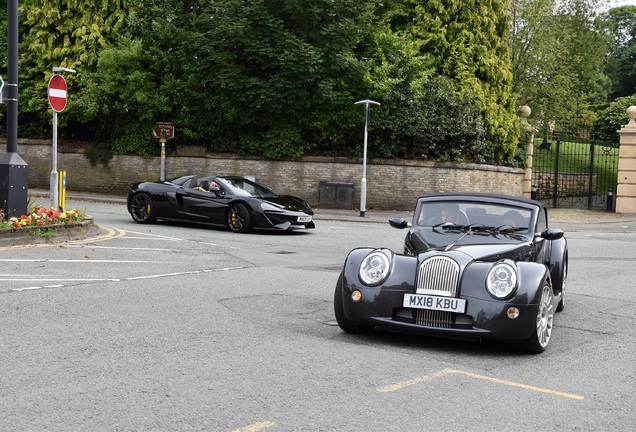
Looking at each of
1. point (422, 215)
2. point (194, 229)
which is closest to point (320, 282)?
point (422, 215)

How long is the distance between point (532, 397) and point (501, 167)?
90.8 feet

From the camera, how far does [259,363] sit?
6.11m

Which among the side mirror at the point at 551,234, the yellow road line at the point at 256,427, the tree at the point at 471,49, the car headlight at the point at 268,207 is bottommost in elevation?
the yellow road line at the point at 256,427

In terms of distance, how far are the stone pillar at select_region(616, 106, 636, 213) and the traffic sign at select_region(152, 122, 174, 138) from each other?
58.9 feet

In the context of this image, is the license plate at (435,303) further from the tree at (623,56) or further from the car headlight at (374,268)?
the tree at (623,56)

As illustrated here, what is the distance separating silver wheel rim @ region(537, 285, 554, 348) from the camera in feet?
22.6

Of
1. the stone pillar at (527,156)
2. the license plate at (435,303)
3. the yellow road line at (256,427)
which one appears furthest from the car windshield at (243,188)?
the stone pillar at (527,156)

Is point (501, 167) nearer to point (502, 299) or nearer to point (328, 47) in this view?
point (328, 47)

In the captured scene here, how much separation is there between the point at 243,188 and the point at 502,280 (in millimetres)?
12797

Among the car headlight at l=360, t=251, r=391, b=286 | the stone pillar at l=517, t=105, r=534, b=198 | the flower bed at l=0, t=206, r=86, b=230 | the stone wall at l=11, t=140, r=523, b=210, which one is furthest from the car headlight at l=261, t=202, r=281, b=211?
the stone pillar at l=517, t=105, r=534, b=198

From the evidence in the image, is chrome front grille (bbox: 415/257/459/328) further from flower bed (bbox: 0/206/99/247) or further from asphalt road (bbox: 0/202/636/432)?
flower bed (bbox: 0/206/99/247)

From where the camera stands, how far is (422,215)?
9.04 meters

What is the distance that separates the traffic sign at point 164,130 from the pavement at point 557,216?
2.86 meters

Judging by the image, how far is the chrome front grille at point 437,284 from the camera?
6824 millimetres
